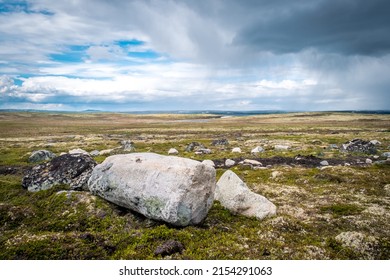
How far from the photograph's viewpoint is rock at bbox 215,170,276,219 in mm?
20028

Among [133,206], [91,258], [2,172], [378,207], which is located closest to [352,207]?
[378,207]

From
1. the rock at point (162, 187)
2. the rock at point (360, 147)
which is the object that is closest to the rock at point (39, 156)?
the rock at point (162, 187)

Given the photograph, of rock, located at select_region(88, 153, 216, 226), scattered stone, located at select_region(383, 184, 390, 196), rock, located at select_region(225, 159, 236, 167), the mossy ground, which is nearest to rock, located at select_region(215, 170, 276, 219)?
the mossy ground

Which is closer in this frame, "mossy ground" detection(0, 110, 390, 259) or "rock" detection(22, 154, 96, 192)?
"mossy ground" detection(0, 110, 390, 259)

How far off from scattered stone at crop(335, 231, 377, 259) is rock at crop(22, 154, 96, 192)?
20201 millimetres

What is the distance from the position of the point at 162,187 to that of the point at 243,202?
7017 millimetres

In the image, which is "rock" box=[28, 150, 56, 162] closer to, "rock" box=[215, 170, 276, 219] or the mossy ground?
the mossy ground

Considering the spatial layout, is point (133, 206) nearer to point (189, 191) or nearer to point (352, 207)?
point (189, 191)

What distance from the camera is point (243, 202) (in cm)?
2052

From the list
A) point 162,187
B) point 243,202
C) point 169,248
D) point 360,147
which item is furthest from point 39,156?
point 360,147

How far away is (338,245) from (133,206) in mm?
13194

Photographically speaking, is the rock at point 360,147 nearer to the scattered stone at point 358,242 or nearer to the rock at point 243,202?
the rock at point 243,202

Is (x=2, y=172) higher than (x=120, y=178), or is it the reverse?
(x=120, y=178)

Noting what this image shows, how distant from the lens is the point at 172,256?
560 inches
